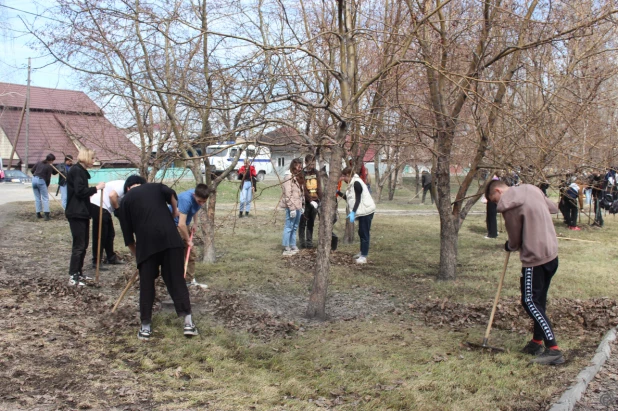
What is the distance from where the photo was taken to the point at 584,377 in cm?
434

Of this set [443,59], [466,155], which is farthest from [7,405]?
[466,155]

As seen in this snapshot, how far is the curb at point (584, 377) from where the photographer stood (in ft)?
12.7

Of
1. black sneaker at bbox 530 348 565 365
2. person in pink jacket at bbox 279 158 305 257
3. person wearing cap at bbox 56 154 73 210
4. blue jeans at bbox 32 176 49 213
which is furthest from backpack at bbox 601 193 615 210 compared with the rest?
blue jeans at bbox 32 176 49 213

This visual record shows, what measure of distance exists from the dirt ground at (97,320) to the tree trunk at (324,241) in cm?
21

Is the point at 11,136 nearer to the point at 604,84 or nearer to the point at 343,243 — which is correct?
the point at 343,243

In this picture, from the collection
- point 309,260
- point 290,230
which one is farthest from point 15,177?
point 309,260

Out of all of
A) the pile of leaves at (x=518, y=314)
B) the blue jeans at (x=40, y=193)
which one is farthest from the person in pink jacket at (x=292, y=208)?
the blue jeans at (x=40, y=193)

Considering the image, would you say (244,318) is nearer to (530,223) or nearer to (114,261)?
(530,223)

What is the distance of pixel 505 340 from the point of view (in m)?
5.43

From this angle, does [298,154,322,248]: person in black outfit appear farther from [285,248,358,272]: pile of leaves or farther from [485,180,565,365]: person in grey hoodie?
[485,180,565,365]: person in grey hoodie

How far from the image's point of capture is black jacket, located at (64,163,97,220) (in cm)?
694

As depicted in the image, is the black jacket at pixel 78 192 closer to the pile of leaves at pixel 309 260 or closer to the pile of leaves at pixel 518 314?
the pile of leaves at pixel 309 260

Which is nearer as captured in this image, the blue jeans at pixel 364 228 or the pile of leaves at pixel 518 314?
the pile of leaves at pixel 518 314

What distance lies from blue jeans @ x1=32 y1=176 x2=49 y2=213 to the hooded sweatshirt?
1157 centimetres
